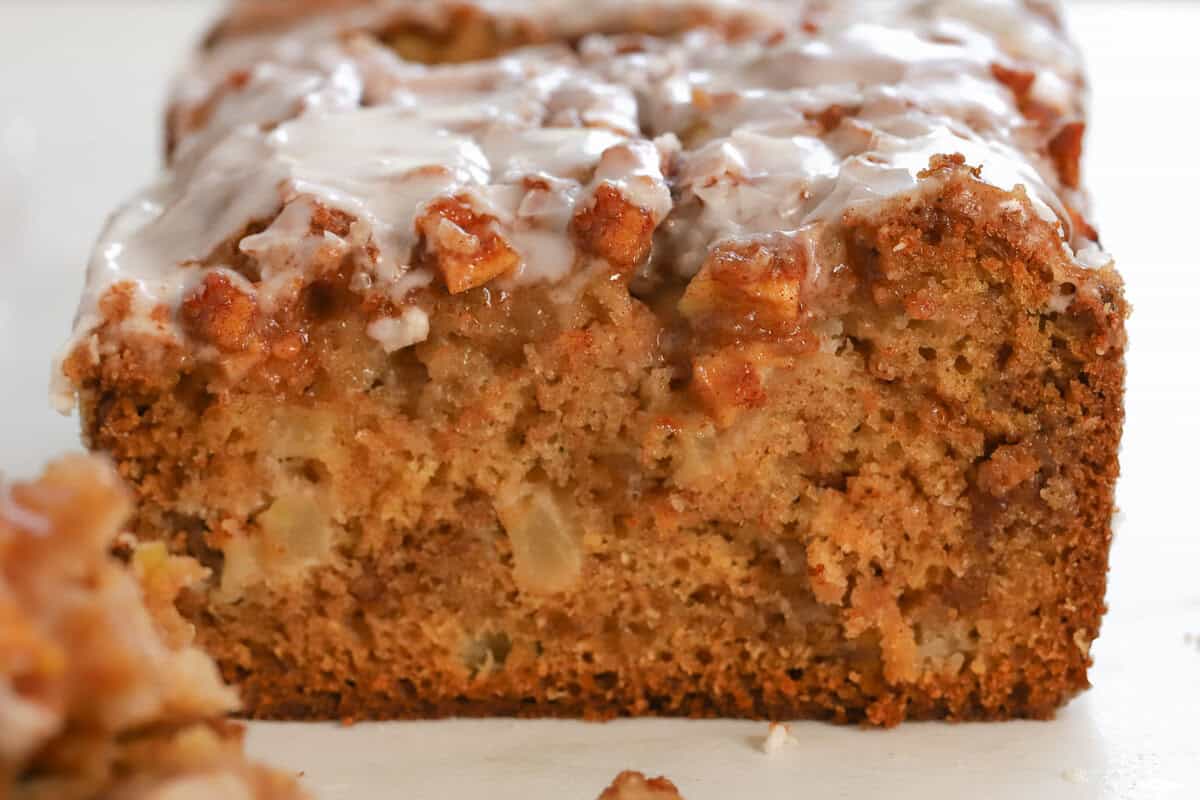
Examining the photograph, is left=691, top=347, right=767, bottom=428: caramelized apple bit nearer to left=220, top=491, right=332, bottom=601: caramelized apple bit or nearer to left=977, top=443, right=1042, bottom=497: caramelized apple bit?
left=977, top=443, right=1042, bottom=497: caramelized apple bit

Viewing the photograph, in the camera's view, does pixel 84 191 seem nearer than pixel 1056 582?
No

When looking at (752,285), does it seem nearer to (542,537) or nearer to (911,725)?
(542,537)

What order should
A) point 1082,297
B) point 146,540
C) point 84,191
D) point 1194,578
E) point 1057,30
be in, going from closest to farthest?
point 1082,297
point 146,540
point 1194,578
point 1057,30
point 84,191

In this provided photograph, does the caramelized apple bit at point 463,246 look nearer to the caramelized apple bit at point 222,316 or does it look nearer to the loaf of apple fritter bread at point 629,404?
the loaf of apple fritter bread at point 629,404

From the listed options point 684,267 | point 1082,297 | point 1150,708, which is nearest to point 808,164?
point 684,267

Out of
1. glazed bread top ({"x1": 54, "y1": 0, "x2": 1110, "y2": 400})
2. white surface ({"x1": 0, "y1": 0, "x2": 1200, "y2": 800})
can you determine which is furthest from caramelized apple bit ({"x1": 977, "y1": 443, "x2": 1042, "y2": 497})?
white surface ({"x1": 0, "y1": 0, "x2": 1200, "y2": 800})

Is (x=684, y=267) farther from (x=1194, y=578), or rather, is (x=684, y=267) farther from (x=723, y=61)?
(x=1194, y=578)

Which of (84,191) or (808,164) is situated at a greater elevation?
(808,164)

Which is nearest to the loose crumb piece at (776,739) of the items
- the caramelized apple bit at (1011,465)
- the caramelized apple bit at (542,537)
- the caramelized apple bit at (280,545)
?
the caramelized apple bit at (542,537)
